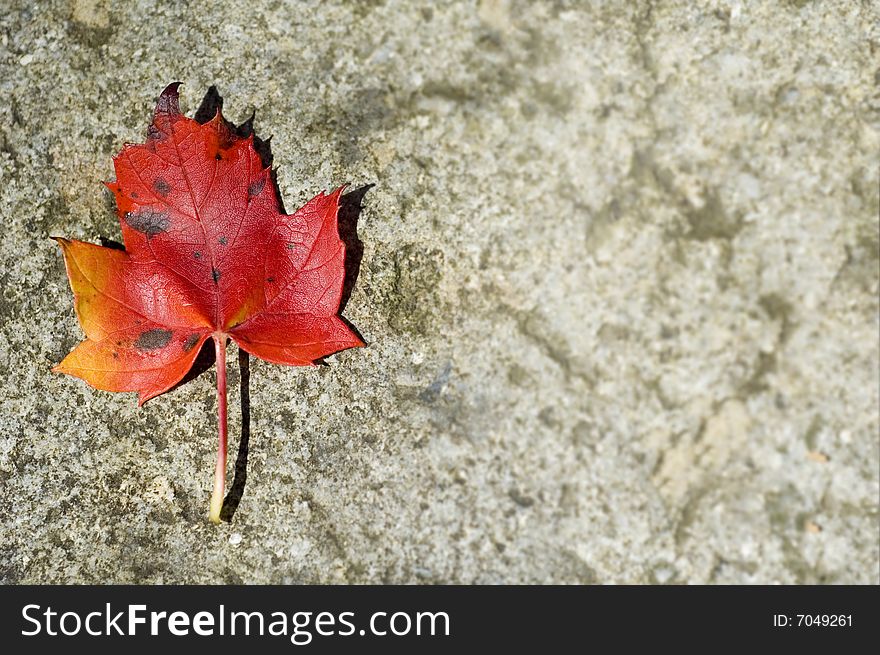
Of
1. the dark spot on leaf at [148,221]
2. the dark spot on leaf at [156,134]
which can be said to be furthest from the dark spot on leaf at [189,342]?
the dark spot on leaf at [156,134]

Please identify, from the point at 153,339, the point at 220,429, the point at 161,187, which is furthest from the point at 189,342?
the point at 161,187

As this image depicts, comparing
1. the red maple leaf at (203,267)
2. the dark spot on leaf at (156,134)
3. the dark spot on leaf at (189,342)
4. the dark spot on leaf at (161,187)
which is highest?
the dark spot on leaf at (156,134)

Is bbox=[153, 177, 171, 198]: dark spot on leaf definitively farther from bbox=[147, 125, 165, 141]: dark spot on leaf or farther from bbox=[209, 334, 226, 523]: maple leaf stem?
bbox=[209, 334, 226, 523]: maple leaf stem

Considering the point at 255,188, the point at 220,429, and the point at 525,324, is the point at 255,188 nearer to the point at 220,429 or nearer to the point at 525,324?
the point at 220,429

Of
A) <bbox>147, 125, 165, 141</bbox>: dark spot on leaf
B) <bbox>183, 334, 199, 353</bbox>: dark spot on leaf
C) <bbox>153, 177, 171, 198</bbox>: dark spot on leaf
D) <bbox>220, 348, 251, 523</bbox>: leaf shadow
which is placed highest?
<bbox>147, 125, 165, 141</bbox>: dark spot on leaf

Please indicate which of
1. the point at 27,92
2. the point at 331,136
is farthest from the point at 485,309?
the point at 27,92

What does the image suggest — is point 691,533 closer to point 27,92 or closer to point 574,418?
point 574,418

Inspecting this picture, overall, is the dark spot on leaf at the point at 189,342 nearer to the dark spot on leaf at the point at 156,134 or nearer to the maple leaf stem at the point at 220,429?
the maple leaf stem at the point at 220,429

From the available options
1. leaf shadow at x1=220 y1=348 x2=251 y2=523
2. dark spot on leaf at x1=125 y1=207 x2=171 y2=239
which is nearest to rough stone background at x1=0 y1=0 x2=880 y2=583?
leaf shadow at x1=220 y1=348 x2=251 y2=523
